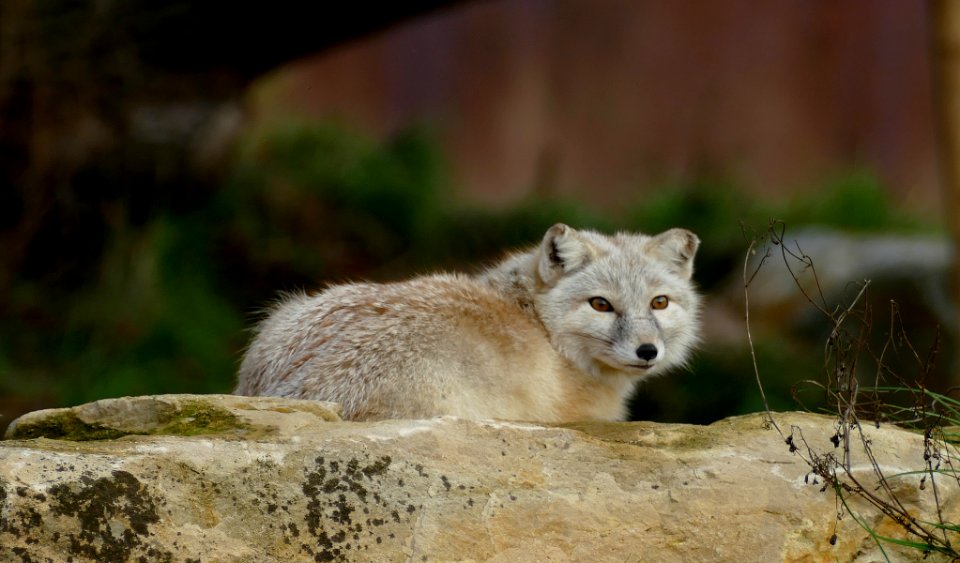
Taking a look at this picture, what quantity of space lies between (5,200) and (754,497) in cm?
701

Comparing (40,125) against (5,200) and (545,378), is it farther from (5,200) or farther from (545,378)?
(545,378)

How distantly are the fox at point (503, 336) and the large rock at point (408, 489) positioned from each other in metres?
0.40

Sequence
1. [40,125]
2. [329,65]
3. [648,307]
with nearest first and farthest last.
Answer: [648,307] → [40,125] → [329,65]

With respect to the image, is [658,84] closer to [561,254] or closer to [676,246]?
[676,246]

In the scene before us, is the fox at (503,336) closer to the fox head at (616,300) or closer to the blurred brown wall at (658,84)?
the fox head at (616,300)

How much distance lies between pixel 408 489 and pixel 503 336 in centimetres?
117

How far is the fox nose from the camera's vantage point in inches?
190

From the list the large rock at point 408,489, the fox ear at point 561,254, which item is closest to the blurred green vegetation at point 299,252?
the fox ear at point 561,254

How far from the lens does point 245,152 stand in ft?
36.0

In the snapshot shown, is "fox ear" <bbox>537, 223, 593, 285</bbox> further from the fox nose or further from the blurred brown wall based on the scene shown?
the blurred brown wall

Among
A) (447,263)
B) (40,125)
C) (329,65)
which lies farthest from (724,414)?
(329,65)

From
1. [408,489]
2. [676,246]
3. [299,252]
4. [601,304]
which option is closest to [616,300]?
[601,304]

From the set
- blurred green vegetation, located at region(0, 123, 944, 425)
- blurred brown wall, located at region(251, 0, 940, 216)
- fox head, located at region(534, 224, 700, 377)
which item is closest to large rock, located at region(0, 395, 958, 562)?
fox head, located at region(534, 224, 700, 377)

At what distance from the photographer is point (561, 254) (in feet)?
17.0
